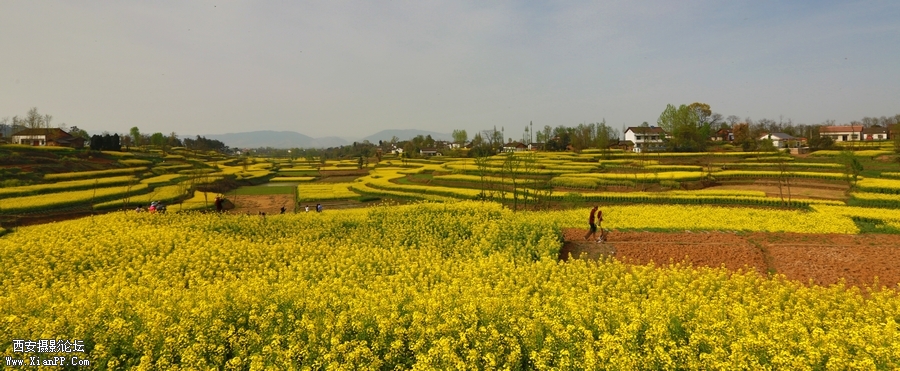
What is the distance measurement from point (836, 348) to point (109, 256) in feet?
63.0

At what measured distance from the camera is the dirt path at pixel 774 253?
42.8ft

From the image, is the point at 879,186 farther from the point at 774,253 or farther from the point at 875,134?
the point at 875,134

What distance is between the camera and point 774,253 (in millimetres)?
14766

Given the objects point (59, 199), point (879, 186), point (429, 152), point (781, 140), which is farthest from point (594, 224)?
point (429, 152)

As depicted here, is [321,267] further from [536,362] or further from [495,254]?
[536,362]

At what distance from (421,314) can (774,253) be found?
46.0 feet

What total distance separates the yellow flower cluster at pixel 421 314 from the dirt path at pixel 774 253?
2494 mm

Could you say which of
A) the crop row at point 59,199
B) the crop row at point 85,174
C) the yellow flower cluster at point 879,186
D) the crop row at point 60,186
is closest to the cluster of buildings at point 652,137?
the crop row at point 85,174

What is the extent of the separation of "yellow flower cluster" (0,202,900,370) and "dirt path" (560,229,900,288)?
249cm

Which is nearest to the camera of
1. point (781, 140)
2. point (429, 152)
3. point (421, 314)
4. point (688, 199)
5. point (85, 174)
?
point (421, 314)

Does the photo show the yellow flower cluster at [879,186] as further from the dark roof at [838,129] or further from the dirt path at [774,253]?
the dark roof at [838,129]

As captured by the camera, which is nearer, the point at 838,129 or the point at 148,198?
the point at 148,198

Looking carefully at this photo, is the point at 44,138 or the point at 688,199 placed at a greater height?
the point at 44,138

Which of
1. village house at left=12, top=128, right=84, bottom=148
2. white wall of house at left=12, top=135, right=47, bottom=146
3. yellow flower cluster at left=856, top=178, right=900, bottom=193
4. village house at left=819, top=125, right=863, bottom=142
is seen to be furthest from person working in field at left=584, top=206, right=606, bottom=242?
village house at left=819, top=125, right=863, bottom=142
